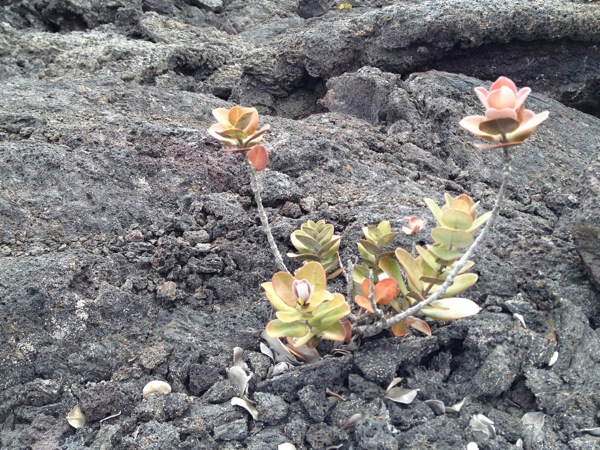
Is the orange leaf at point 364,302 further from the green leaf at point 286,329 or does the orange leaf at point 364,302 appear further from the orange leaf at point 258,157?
the orange leaf at point 258,157

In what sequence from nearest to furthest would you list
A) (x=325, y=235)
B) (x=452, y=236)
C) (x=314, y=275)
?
(x=452, y=236) < (x=314, y=275) < (x=325, y=235)

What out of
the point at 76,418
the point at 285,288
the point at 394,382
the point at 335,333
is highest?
the point at 285,288

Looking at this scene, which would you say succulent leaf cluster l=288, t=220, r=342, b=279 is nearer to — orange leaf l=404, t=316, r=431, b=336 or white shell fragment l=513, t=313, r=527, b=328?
orange leaf l=404, t=316, r=431, b=336

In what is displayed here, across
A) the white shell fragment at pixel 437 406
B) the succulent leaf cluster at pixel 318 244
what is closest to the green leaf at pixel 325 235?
the succulent leaf cluster at pixel 318 244

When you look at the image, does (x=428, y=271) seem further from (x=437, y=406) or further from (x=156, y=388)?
(x=156, y=388)

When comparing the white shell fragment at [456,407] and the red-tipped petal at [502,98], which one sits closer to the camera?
the red-tipped petal at [502,98]

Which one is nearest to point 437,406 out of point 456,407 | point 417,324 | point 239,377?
point 456,407

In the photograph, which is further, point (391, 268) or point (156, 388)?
point (391, 268)
